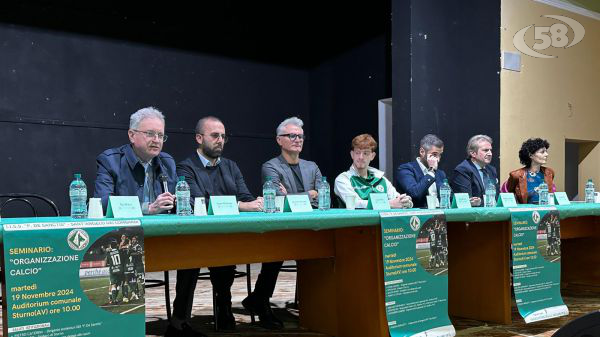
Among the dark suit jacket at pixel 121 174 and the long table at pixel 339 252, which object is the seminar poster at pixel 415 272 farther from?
the dark suit jacket at pixel 121 174

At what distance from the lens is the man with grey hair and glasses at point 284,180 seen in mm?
3197

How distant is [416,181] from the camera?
12.8 feet

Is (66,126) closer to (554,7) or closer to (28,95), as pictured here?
(28,95)

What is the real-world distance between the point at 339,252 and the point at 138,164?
39.4 inches

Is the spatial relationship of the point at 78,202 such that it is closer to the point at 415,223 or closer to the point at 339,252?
the point at 339,252

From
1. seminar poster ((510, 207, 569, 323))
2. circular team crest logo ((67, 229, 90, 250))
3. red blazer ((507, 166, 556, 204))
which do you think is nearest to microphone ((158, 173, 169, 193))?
circular team crest logo ((67, 229, 90, 250))

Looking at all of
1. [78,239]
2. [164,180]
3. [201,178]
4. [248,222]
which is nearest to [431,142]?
[201,178]

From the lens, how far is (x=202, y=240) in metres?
2.32

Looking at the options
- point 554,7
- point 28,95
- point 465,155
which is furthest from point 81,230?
point 554,7

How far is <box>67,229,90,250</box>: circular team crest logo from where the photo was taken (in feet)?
5.83

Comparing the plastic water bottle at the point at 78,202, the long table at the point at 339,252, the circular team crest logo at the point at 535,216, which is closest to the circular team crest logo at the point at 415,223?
the long table at the point at 339,252

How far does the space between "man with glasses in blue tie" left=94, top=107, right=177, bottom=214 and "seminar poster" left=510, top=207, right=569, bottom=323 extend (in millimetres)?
1738

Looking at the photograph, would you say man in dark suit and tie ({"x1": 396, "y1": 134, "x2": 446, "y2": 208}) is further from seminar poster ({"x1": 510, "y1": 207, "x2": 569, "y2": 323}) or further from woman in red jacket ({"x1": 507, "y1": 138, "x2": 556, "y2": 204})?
seminar poster ({"x1": 510, "y1": 207, "x2": 569, "y2": 323})

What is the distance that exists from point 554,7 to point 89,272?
6333mm
